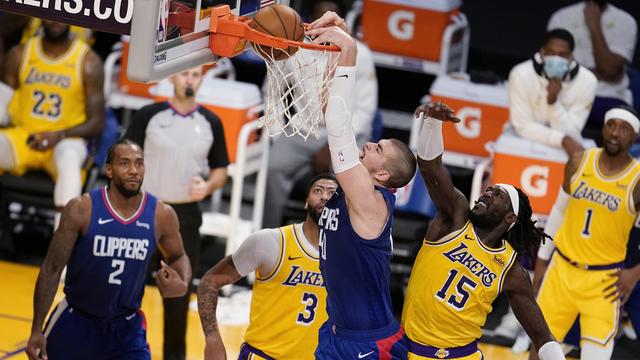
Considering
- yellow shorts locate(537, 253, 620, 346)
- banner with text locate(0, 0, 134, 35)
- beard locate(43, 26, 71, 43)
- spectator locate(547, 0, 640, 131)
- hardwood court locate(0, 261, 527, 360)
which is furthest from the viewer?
spectator locate(547, 0, 640, 131)

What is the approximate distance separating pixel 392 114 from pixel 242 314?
103 inches

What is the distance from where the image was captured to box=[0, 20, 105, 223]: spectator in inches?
372

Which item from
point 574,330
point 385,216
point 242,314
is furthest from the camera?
point 242,314

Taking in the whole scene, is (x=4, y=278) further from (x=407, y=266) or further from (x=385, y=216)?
(x=385, y=216)

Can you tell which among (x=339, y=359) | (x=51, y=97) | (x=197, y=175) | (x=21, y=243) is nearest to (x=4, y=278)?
(x=21, y=243)

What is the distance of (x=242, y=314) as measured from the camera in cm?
918

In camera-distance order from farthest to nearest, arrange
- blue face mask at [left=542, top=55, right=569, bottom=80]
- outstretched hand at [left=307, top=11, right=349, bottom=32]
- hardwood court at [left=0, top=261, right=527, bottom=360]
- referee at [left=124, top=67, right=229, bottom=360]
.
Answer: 1. blue face mask at [left=542, top=55, right=569, bottom=80]
2. hardwood court at [left=0, top=261, right=527, bottom=360]
3. referee at [left=124, top=67, right=229, bottom=360]
4. outstretched hand at [left=307, top=11, right=349, bottom=32]

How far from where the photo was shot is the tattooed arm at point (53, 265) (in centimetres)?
626

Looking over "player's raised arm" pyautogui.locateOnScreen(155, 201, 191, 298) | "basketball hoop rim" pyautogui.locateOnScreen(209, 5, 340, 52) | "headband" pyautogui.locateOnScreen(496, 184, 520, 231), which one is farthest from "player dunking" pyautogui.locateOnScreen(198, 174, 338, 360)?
"basketball hoop rim" pyautogui.locateOnScreen(209, 5, 340, 52)

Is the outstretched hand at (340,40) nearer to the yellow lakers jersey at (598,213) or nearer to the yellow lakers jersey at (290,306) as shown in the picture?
the yellow lakers jersey at (290,306)

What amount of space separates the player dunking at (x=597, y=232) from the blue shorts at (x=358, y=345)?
2488 mm

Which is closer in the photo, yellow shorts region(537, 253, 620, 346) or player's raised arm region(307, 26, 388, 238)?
player's raised arm region(307, 26, 388, 238)

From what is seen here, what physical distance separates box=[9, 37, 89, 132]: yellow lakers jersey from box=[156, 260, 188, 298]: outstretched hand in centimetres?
339

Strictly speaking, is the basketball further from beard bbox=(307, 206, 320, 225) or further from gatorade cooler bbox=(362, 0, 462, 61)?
gatorade cooler bbox=(362, 0, 462, 61)
